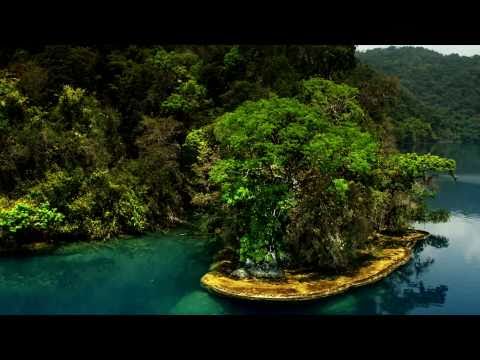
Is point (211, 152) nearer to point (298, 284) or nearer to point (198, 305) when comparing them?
point (298, 284)

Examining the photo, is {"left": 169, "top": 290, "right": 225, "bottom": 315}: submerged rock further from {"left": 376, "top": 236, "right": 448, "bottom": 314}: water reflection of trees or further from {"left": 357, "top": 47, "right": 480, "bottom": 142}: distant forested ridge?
{"left": 357, "top": 47, "right": 480, "bottom": 142}: distant forested ridge

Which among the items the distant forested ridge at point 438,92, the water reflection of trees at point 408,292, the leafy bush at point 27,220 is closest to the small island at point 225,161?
the leafy bush at point 27,220

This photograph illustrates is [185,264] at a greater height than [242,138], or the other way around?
[242,138]

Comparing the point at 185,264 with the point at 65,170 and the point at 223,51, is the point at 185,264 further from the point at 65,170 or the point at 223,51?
the point at 223,51

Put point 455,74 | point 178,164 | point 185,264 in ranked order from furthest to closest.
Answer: point 455,74 < point 178,164 < point 185,264

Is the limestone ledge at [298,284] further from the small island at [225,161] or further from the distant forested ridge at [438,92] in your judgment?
the distant forested ridge at [438,92]
